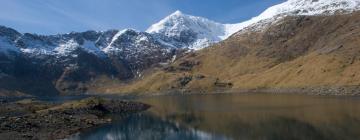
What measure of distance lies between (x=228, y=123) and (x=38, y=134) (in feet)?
161

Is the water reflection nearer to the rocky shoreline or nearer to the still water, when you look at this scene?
the still water

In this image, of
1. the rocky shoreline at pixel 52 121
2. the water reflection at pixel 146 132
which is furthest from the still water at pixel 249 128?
the rocky shoreline at pixel 52 121

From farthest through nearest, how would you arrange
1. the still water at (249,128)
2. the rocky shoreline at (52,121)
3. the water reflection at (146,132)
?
the rocky shoreline at (52,121) < the water reflection at (146,132) < the still water at (249,128)

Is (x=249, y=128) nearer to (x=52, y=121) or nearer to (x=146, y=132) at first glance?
(x=146, y=132)

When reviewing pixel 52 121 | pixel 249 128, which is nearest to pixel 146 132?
pixel 249 128

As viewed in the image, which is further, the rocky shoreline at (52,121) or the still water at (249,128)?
the rocky shoreline at (52,121)

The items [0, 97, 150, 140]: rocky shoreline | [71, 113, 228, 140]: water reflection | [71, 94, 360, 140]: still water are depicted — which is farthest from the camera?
[0, 97, 150, 140]: rocky shoreline

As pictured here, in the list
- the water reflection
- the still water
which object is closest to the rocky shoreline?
the water reflection

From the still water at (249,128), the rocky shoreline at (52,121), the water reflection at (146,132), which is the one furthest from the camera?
the rocky shoreline at (52,121)

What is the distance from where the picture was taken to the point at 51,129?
380 ft

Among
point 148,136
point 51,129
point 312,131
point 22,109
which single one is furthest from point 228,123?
point 22,109

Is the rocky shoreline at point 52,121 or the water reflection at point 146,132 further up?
the rocky shoreline at point 52,121

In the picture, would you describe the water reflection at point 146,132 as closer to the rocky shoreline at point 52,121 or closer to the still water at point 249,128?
the still water at point 249,128

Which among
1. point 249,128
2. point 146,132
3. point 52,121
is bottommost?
point 146,132
